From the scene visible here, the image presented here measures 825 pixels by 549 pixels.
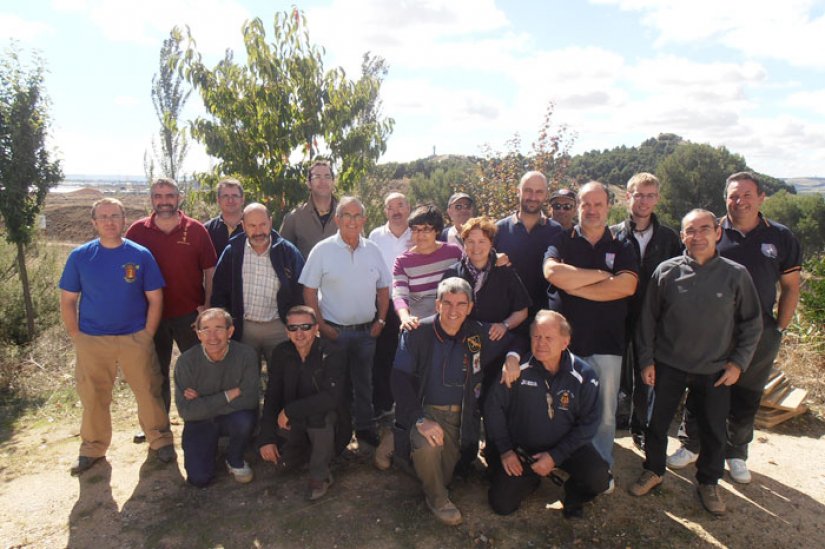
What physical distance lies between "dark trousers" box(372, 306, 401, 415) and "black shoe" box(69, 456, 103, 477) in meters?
2.49

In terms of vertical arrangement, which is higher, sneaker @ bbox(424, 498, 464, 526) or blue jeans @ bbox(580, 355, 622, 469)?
blue jeans @ bbox(580, 355, 622, 469)

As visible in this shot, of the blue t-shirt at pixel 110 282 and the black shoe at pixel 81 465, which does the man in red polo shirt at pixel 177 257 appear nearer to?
the blue t-shirt at pixel 110 282

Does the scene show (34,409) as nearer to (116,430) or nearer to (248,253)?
(116,430)

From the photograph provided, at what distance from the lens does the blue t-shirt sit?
13.2ft

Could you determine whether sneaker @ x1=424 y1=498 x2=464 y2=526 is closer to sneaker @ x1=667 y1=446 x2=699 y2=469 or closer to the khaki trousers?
sneaker @ x1=667 y1=446 x2=699 y2=469

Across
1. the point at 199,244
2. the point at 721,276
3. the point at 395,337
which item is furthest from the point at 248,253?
the point at 721,276

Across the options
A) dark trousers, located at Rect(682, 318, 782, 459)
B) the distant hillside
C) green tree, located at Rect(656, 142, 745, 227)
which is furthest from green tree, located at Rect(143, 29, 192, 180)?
the distant hillside

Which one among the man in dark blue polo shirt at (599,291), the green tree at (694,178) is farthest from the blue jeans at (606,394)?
the green tree at (694,178)

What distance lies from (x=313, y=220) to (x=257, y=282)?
1.14 metres

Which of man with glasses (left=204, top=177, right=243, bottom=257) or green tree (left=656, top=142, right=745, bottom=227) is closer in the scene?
man with glasses (left=204, top=177, right=243, bottom=257)

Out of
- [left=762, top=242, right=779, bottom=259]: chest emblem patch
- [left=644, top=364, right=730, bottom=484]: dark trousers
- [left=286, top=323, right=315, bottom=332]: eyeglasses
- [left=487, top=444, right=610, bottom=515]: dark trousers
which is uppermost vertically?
[left=762, top=242, right=779, bottom=259]: chest emblem patch

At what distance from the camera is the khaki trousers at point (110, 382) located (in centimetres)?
415

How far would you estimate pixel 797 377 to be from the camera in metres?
Answer: 6.01

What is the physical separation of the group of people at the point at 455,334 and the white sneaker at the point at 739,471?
0.01 meters
